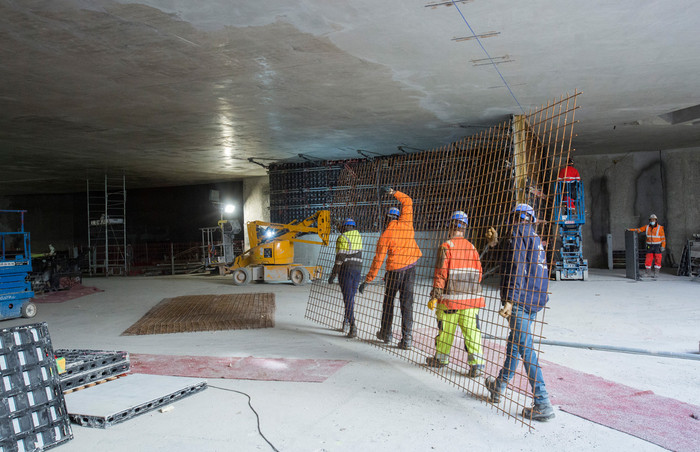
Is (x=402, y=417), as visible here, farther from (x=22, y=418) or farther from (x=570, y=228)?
(x=570, y=228)

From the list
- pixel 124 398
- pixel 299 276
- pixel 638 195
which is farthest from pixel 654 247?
pixel 124 398

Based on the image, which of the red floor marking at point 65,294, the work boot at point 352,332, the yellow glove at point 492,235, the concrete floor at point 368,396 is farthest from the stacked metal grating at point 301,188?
the yellow glove at point 492,235

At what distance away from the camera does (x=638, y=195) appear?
17594 millimetres

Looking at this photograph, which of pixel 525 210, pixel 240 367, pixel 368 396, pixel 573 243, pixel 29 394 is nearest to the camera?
pixel 29 394

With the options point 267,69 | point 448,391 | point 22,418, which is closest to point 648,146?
point 267,69

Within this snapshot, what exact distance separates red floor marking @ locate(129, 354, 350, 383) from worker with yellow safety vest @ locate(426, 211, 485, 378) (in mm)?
1523

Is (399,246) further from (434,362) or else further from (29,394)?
(29,394)

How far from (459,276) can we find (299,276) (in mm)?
10041

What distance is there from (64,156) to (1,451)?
46.1 ft

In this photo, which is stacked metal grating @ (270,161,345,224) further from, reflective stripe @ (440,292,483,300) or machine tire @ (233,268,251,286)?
reflective stripe @ (440,292,483,300)

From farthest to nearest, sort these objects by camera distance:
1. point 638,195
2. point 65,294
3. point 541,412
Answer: point 638,195 → point 65,294 → point 541,412

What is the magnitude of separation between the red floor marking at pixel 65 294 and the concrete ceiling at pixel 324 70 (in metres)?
4.20

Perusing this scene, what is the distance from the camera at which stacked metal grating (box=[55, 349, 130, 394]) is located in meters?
4.68

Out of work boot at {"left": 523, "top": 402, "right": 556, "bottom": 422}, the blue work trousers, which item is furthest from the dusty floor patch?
work boot at {"left": 523, "top": 402, "right": 556, "bottom": 422}
